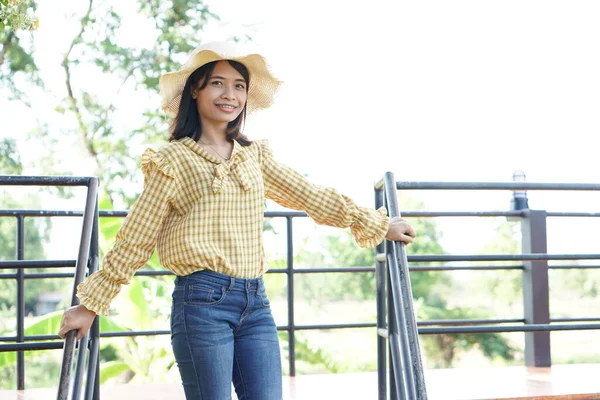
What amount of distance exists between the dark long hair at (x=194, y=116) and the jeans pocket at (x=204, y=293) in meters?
0.39

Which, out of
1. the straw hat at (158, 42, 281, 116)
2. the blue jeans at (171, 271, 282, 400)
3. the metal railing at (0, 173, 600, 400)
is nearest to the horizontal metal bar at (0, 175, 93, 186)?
the metal railing at (0, 173, 600, 400)

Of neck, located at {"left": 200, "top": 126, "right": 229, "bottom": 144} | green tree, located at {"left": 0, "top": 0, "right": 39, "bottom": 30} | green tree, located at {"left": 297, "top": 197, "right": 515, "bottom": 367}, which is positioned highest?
green tree, located at {"left": 0, "top": 0, "right": 39, "bottom": 30}

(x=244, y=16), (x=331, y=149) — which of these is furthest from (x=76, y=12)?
(x=331, y=149)

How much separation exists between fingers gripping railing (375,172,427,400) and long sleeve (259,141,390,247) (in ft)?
0.64

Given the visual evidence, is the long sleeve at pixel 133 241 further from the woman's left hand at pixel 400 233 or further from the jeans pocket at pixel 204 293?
the woman's left hand at pixel 400 233

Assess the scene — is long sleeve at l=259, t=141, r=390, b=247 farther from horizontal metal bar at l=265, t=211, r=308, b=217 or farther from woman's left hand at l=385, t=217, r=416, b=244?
horizontal metal bar at l=265, t=211, r=308, b=217

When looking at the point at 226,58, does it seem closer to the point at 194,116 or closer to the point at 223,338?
the point at 194,116

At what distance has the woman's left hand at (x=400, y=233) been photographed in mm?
2113

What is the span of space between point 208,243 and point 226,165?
200 mm

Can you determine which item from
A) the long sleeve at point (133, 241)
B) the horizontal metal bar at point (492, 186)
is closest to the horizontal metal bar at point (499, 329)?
the horizontal metal bar at point (492, 186)

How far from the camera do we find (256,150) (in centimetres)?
194

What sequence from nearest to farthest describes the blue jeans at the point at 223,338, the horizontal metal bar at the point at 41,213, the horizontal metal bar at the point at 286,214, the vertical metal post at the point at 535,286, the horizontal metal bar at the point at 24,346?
1. the blue jeans at the point at 223,338
2. the horizontal metal bar at the point at 24,346
3. the horizontal metal bar at the point at 41,213
4. the horizontal metal bar at the point at 286,214
5. the vertical metal post at the point at 535,286

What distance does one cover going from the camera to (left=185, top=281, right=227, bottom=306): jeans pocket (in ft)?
5.57

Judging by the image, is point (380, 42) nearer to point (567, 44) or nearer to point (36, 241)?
point (567, 44)
